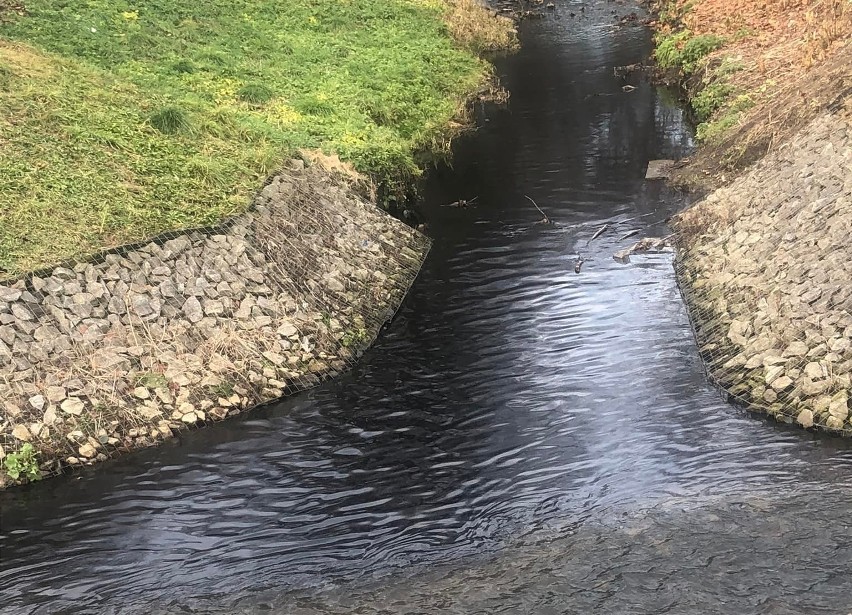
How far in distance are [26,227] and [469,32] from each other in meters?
26.0

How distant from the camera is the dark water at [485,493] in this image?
8.44 m

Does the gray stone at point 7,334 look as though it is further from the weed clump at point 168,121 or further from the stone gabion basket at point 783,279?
the stone gabion basket at point 783,279

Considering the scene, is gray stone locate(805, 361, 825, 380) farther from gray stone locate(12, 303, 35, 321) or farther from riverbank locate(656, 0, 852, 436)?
gray stone locate(12, 303, 35, 321)

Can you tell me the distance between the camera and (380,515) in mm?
10164

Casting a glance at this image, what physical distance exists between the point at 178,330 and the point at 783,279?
10122 mm

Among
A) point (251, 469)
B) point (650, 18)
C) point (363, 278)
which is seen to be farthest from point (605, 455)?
point (650, 18)

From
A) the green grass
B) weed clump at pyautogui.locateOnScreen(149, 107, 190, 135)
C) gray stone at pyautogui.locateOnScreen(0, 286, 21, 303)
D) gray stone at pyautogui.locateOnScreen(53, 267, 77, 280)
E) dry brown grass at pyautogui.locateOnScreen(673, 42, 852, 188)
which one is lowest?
gray stone at pyautogui.locateOnScreen(0, 286, 21, 303)

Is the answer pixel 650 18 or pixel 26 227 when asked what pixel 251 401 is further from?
pixel 650 18

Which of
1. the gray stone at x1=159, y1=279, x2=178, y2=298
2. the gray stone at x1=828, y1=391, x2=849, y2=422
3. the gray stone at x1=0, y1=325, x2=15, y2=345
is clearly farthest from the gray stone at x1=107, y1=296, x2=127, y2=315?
the gray stone at x1=828, y1=391, x2=849, y2=422

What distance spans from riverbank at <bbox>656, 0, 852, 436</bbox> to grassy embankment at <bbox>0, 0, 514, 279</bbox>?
8.03 metres

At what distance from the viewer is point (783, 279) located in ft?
43.9

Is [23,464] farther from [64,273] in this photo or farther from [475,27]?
[475,27]

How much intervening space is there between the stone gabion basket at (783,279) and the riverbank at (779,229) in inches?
0.9

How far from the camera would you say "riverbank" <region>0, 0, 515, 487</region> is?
12.2 m
